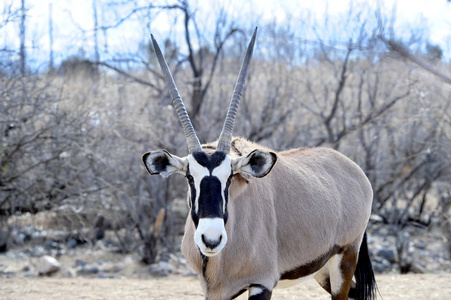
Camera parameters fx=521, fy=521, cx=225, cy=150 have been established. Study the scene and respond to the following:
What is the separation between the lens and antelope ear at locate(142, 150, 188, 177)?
13.8ft

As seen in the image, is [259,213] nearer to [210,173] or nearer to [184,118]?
[210,173]

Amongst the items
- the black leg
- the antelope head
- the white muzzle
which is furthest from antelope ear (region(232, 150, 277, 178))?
the black leg

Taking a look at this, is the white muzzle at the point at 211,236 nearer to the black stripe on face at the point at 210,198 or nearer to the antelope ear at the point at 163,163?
the black stripe on face at the point at 210,198

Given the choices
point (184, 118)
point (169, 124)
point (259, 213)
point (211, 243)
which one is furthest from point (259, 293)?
point (169, 124)

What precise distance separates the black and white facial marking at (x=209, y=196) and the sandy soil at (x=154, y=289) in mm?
3858

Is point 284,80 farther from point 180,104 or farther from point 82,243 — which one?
point 180,104

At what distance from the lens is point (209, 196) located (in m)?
3.85

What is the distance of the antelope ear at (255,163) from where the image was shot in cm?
417

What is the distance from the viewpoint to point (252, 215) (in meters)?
4.48

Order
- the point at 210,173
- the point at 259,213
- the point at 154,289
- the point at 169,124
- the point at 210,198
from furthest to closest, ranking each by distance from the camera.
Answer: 1. the point at 169,124
2. the point at 154,289
3. the point at 259,213
4. the point at 210,173
5. the point at 210,198

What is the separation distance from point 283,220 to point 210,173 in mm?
1105

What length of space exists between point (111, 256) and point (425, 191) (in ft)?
28.6

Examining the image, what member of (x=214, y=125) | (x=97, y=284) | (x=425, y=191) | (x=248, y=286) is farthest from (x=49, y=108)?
(x=425, y=191)

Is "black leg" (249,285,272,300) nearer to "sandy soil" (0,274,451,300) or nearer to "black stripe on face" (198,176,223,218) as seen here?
"black stripe on face" (198,176,223,218)
